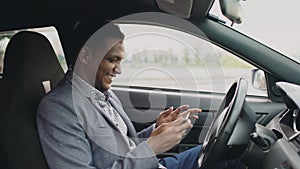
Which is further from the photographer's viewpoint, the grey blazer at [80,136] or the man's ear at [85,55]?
the man's ear at [85,55]

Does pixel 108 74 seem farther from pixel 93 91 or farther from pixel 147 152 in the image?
pixel 147 152

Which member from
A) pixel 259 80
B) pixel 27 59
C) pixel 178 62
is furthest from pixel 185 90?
pixel 27 59

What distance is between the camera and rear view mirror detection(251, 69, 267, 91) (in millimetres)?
2023

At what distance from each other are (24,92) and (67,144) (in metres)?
0.28

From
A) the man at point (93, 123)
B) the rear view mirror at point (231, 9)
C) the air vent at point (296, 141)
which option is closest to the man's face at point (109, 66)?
the man at point (93, 123)

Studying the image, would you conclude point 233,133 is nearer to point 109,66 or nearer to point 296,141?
point 296,141

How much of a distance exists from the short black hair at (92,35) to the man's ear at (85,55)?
0.05 ft

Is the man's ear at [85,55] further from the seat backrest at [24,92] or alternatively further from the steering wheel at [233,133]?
the steering wheel at [233,133]

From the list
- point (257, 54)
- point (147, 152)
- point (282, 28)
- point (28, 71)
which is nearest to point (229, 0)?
point (257, 54)

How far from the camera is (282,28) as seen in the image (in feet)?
7.55

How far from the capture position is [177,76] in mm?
2502

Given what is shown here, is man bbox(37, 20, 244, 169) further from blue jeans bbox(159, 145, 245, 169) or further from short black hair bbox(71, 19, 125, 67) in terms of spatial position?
blue jeans bbox(159, 145, 245, 169)

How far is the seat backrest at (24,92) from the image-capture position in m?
1.60

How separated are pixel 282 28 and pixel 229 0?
563mm
